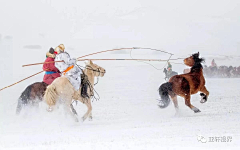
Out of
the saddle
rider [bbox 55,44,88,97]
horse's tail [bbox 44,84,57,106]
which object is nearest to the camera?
horse's tail [bbox 44,84,57,106]

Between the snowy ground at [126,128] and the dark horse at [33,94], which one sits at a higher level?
the dark horse at [33,94]

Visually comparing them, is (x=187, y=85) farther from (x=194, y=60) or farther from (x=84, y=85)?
(x=84, y=85)

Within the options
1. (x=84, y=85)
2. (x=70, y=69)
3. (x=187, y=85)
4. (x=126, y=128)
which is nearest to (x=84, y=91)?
(x=84, y=85)

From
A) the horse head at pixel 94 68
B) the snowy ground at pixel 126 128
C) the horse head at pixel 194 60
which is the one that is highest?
the horse head at pixel 194 60

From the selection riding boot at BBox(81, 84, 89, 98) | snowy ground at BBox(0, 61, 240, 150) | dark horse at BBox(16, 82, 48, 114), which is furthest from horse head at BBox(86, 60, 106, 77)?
dark horse at BBox(16, 82, 48, 114)

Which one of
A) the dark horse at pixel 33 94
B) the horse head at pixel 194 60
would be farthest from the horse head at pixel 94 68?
the horse head at pixel 194 60

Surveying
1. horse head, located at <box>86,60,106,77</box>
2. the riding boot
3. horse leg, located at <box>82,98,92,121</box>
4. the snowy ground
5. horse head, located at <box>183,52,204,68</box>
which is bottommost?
the snowy ground

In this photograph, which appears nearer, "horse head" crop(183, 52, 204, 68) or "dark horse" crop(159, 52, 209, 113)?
"dark horse" crop(159, 52, 209, 113)

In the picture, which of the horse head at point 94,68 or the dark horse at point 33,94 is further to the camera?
the dark horse at point 33,94

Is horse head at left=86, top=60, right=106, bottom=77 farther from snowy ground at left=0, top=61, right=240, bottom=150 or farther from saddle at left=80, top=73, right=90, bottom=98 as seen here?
snowy ground at left=0, top=61, right=240, bottom=150

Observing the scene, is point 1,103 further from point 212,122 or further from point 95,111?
point 212,122

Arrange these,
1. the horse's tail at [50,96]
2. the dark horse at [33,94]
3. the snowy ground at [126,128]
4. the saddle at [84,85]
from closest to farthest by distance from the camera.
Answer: the snowy ground at [126,128]
the horse's tail at [50,96]
the saddle at [84,85]
the dark horse at [33,94]

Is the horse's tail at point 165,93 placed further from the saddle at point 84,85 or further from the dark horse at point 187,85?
the saddle at point 84,85

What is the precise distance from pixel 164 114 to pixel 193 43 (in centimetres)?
1718
